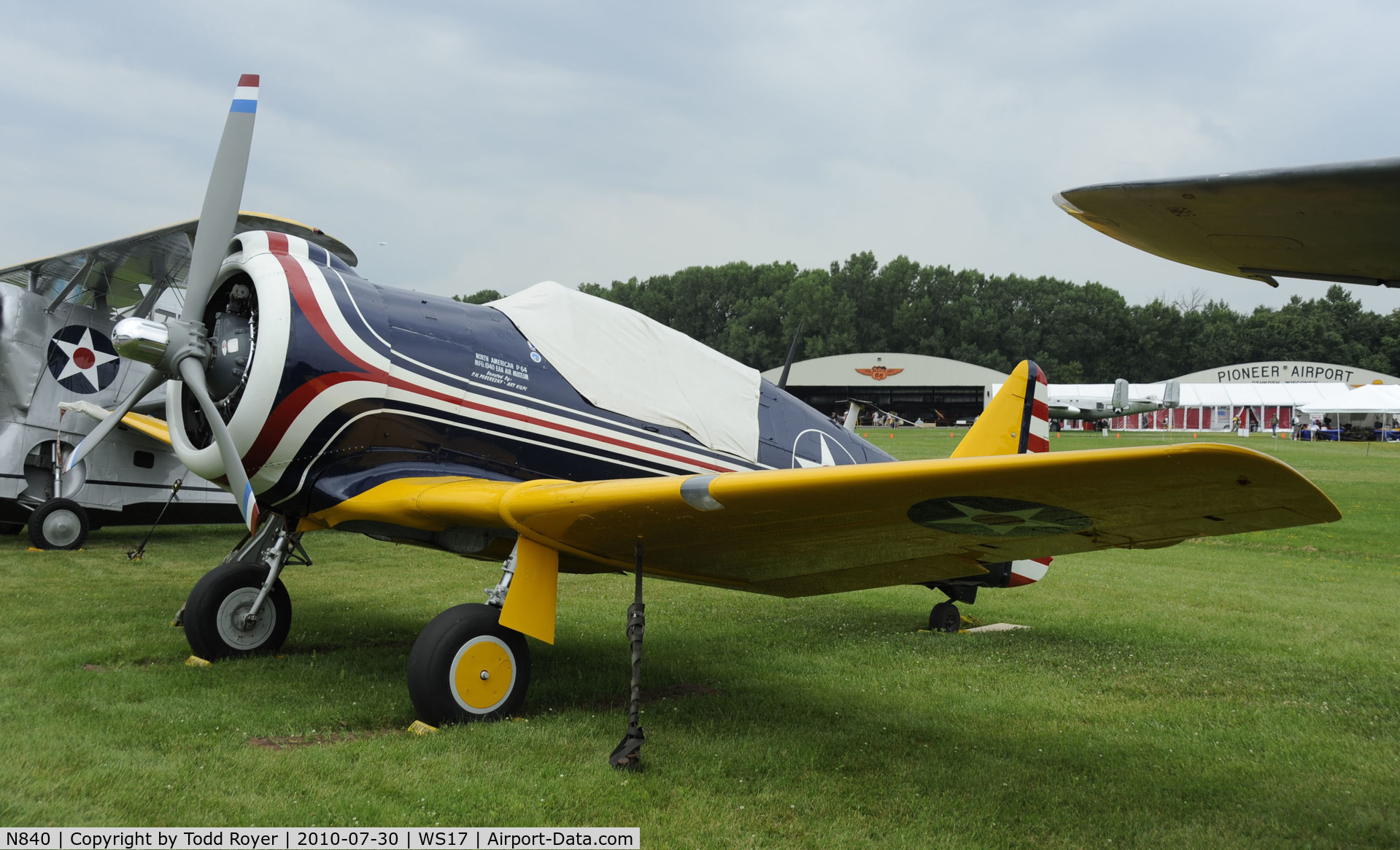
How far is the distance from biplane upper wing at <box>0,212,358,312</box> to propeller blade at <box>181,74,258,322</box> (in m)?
4.17

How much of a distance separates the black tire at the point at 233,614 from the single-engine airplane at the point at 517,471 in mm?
15

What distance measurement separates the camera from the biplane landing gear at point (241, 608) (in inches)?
227

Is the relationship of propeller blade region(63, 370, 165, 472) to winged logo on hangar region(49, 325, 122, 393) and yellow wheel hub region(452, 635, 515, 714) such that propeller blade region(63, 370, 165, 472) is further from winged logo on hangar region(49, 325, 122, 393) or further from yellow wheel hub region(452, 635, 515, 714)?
winged logo on hangar region(49, 325, 122, 393)

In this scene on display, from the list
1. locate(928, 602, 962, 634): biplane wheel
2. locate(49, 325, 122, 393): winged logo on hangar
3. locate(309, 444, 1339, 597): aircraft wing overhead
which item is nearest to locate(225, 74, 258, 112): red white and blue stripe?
locate(309, 444, 1339, 597): aircraft wing overhead

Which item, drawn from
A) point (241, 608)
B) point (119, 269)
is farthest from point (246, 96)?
point (119, 269)

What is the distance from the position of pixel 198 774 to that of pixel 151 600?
5.20m

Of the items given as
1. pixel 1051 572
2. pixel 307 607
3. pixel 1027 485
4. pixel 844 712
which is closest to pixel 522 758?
pixel 844 712

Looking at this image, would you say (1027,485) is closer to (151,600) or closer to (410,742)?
(410,742)

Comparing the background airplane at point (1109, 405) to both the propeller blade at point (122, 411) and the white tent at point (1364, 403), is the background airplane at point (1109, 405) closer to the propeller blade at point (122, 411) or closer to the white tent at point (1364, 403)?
the white tent at point (1364, 403)

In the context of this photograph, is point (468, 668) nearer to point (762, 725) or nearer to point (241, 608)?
point (762, 725)

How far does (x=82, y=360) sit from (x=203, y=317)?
864cm

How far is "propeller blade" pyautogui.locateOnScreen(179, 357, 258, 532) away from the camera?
4500mm

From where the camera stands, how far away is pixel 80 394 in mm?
11508

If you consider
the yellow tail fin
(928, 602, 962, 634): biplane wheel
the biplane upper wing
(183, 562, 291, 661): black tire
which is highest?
the biplane upper wing
